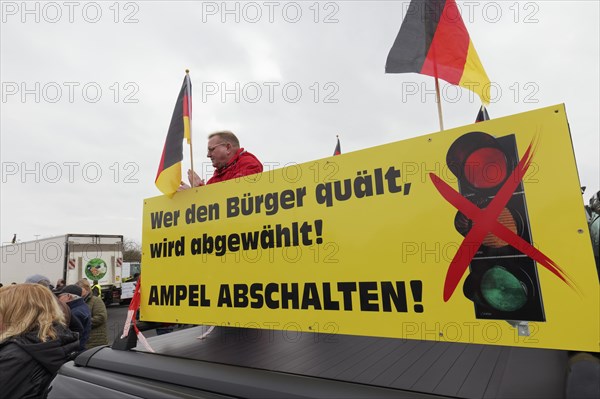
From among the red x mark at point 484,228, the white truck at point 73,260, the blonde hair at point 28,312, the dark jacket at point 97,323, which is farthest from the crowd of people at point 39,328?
the white truck at point 73,260

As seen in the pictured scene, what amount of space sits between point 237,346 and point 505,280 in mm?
1661

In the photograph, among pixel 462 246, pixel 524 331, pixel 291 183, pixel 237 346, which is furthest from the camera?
pixel 237 346

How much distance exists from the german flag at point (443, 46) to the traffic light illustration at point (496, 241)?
70 centimetres

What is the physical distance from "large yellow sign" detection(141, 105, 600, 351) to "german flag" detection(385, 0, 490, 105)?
0.68 m

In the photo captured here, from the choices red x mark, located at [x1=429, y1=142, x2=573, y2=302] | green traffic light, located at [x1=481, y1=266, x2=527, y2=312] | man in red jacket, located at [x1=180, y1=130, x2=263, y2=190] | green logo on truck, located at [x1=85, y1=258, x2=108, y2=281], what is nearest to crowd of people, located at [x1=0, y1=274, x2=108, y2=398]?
man in red jacket, located at [x1=180, y1=130, x2=263, y2=190]

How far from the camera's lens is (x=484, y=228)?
1.17 metres

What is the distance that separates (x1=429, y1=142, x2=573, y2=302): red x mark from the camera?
43.7 inches

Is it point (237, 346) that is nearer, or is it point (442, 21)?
point (442, 21)

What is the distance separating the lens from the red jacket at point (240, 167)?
2.39m

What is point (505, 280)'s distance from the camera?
1129mm

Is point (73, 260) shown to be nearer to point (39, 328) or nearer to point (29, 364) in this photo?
point (39, 328)

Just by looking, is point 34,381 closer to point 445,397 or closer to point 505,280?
point 445,397

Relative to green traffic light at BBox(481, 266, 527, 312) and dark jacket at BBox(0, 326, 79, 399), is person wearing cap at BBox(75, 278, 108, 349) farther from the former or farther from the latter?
green traffic light at BBox(481, 266, 527, 312)

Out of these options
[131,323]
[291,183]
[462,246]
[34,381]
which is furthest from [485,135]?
[34,381]
